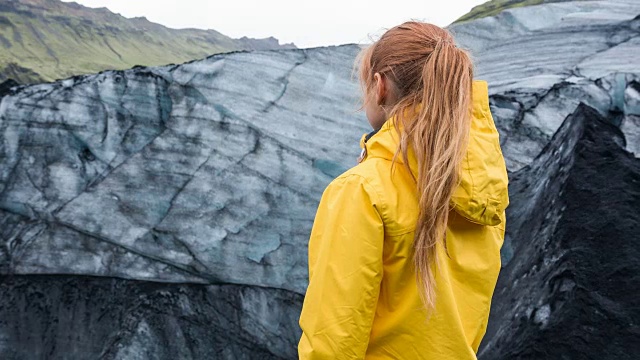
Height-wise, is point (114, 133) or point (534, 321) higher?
point (114, 133)

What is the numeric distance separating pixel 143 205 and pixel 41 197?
130cm

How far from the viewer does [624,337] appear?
4.27 m

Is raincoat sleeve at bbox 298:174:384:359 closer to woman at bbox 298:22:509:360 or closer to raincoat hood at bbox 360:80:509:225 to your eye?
woman at bbox 298:22:509:360

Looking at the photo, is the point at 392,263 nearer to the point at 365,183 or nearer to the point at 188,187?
the point at 365,183

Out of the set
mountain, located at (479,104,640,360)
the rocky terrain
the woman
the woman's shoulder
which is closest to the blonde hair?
the woman

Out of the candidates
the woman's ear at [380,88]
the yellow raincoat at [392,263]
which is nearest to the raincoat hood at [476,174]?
the yellow raincoat at [392,263]

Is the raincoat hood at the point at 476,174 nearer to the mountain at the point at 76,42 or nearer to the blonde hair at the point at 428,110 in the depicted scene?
the blonde hair at the point at 428,110

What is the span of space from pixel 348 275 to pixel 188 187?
609cm

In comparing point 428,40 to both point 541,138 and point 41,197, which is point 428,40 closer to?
point 541,138

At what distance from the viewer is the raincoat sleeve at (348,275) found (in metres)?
2.02

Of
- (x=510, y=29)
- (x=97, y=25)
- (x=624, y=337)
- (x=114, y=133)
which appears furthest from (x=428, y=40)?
(x=97, y=25)

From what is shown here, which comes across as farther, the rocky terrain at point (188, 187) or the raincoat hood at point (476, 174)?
the rocky terrain at point (188, 187)

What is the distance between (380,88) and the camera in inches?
93.4

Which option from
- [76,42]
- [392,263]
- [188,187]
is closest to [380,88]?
[392,263]
